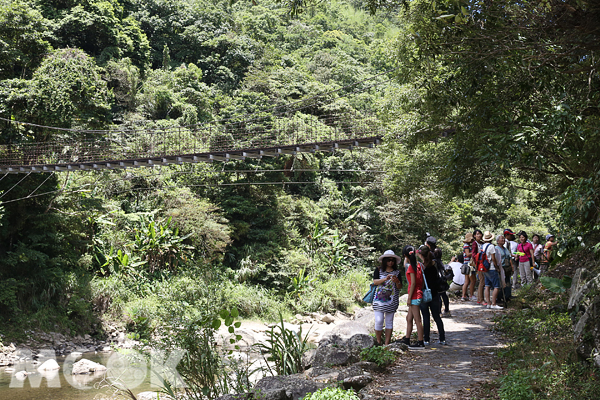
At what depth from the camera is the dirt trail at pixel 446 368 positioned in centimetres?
323

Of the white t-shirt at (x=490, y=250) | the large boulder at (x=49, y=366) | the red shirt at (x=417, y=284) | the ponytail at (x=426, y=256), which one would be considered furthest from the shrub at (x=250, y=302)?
the red shirt at (x=417, y=284)

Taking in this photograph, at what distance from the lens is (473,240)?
673 centimetres

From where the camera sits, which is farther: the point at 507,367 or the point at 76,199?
the point at 76,199

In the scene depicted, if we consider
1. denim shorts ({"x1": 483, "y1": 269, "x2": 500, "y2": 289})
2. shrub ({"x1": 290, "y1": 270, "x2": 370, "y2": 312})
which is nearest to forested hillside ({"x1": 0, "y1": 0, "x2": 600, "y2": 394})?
shrub ({"x1": 290, "y1": 270, "x2": 370, "y2": 312})

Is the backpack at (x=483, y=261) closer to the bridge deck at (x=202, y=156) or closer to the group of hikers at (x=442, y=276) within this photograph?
the group of hikers at (x=442, y=276)

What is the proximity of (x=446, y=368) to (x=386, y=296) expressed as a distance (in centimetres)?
83

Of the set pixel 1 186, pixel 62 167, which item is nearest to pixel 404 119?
pixel 62 167

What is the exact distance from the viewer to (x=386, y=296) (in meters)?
4.43

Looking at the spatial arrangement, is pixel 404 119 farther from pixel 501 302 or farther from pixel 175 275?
pixel 175 275

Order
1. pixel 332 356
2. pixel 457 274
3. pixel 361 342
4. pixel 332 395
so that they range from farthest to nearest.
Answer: pixel 457 274 < pixel 361 342 < pixel 332 356 < pixel 332 395

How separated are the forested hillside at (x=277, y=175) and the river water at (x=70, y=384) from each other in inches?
35.2

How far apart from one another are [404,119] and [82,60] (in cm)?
760

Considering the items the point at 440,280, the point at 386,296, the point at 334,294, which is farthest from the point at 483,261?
the point at 334,294

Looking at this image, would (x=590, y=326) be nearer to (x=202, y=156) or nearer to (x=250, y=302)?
(x=202, y=156)
